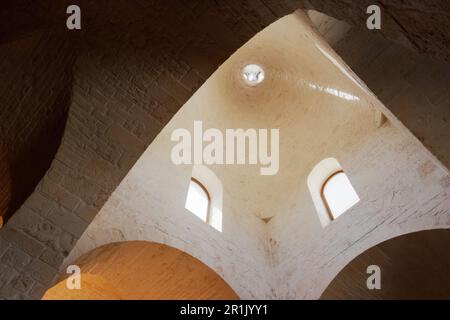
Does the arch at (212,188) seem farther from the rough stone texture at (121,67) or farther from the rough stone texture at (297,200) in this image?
the rough stone texture at (121,67)

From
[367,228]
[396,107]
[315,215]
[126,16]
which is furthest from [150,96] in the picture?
[315,215]

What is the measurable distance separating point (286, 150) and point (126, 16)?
6277mm

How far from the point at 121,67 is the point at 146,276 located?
9.97 ft

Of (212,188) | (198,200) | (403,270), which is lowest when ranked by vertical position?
(403,270)

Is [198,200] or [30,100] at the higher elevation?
[198,200]

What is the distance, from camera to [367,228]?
6492mm

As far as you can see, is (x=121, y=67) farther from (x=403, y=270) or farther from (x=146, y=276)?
(x=403, y=270)

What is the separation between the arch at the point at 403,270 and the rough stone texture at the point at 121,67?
3948mm

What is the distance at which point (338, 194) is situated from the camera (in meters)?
7.85

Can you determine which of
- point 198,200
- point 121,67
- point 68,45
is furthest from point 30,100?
point 198,200

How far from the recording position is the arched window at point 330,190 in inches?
298
